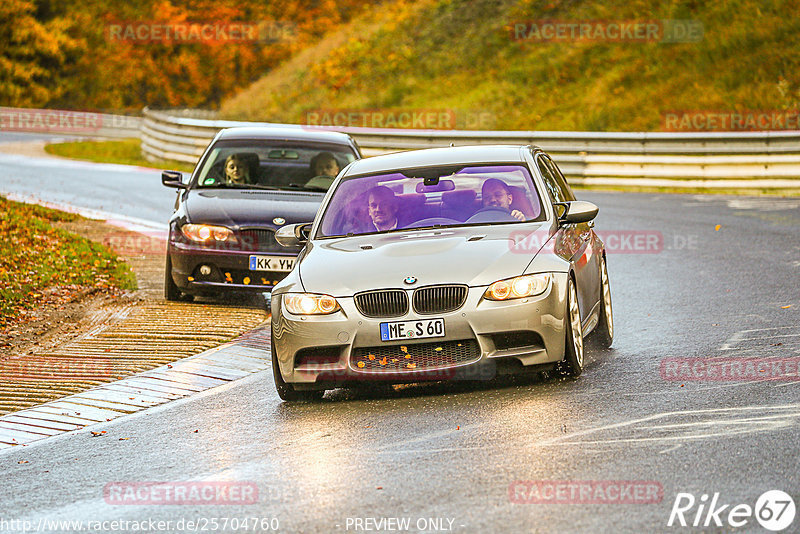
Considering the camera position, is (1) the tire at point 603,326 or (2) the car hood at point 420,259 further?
(1) the tire at point 603,326

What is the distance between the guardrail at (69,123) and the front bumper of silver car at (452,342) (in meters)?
39.7

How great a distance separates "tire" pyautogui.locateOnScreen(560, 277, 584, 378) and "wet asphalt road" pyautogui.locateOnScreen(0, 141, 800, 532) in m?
0.12

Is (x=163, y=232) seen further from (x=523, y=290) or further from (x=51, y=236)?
(x=523, y=290)

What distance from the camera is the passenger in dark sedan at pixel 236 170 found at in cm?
1430

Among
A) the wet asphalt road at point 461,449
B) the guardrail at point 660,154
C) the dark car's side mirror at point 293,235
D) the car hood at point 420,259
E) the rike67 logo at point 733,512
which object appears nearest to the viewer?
the rike67 logo at point 733,512

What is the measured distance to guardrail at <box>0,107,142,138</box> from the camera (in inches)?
1852

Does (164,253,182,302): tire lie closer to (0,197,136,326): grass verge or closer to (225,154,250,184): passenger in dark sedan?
(0,197,136,326): grass verge

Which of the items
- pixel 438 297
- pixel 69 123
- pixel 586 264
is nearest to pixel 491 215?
pixel 586 264

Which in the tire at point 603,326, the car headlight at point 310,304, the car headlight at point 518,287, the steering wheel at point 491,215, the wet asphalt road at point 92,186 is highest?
the steering wheel at point 491,215

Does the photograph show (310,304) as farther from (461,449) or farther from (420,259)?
(461,449)

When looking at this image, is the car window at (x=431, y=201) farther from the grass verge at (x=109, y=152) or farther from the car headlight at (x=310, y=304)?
the grass verge at (x=109, y=152)

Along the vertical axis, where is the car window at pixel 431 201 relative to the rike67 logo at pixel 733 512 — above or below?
above

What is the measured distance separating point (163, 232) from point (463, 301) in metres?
11.5

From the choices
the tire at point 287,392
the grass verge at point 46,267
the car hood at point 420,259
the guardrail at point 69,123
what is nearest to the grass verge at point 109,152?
the guardrail at point 69,123
